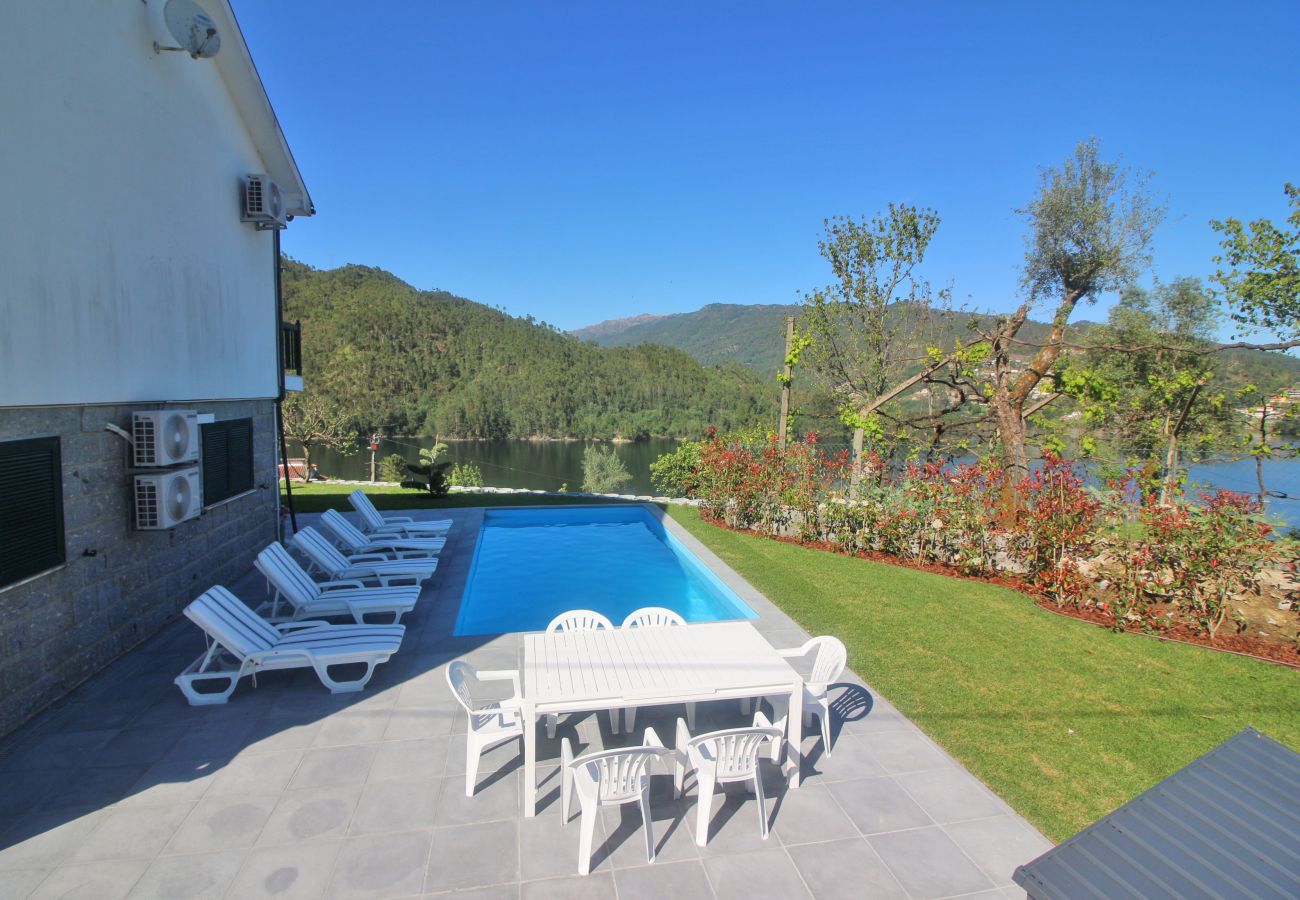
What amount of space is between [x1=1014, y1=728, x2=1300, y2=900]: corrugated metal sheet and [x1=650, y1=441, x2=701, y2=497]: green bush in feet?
36.5

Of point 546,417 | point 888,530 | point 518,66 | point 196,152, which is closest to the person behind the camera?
point 196,152

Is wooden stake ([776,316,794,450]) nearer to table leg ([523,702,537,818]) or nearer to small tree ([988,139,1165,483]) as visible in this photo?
small tree ([988,139,1165,483])

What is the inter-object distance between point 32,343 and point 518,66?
1610 cm

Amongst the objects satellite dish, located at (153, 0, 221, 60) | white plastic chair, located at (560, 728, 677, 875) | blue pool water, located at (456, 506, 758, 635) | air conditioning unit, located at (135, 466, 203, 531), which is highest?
satellite dish, located at (153, 0, 221, 60)

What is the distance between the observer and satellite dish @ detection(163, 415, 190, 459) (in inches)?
214

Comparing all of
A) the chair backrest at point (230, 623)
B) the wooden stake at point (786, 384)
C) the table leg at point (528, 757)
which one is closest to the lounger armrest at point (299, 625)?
the chair backrest at point (230, 623)

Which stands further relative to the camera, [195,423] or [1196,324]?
[1196,324]

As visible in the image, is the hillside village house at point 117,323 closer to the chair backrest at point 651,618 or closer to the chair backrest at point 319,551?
the chair backrest at point 319,551

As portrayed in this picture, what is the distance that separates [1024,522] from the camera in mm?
7848

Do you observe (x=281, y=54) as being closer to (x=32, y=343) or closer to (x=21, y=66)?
(x=21, y=66)

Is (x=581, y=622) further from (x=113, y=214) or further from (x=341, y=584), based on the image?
(x=113, y=214)

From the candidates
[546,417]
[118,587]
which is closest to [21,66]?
[118,587]

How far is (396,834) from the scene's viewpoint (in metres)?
3.24

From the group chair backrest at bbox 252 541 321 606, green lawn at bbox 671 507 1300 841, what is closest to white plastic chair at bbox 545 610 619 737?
green lawn at bbox 671 507 1300 841
